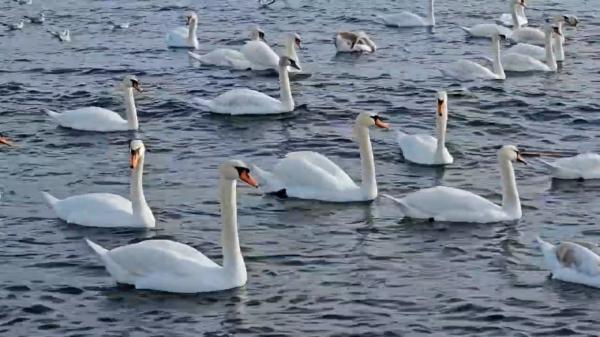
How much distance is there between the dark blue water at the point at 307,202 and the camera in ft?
44.4

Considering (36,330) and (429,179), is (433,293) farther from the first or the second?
(429,179)

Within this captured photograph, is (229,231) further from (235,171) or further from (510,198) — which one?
(510,198)

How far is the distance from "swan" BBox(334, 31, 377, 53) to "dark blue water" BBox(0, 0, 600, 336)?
0.37m

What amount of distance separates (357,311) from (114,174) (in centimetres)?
684

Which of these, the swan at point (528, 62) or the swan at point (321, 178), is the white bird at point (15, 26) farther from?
the swan at point (321, 178)

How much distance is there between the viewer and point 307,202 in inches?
710

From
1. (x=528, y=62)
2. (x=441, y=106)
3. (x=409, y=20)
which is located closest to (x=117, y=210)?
(x=441, y=106)

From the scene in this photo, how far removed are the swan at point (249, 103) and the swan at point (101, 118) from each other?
1561 millimetres

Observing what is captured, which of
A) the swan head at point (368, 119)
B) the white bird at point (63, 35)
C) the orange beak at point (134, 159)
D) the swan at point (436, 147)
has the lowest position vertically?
the white bird at point (63, 35)

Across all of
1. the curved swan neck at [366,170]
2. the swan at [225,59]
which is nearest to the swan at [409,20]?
the swan at [225,59]

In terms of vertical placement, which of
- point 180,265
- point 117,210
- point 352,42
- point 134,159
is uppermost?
point 134,159

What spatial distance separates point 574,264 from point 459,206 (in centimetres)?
281

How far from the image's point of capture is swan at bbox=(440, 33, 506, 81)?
2709cm

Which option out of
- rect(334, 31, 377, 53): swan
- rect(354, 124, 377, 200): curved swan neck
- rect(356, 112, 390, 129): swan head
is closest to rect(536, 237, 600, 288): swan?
rect(354, 124, 377, 200): curved swan neck
